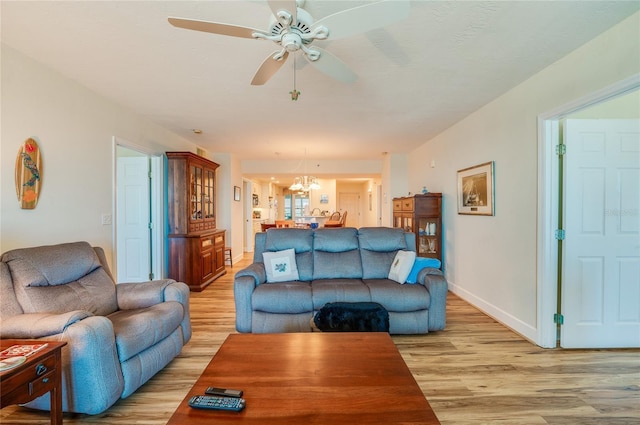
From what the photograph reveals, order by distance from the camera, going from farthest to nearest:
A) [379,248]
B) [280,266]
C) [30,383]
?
[379,248]
[280,266]
[30,383]

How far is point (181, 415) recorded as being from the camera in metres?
1.17

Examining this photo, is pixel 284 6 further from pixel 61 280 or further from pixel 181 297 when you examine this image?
pixel 61 280

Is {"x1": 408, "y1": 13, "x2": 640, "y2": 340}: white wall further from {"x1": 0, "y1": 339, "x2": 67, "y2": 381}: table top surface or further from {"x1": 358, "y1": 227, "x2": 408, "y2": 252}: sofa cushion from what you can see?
{"x1": 0, "y1": 339, "x2": 67, "y2": 381}: table top surface

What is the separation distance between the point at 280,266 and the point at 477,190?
2691mm

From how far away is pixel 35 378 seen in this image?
4.59 ft

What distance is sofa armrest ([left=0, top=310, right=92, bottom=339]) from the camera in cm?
167

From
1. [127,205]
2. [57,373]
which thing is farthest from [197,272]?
[57,373]

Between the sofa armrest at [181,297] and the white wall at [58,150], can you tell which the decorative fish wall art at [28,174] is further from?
the sofa armrest at [181,297]

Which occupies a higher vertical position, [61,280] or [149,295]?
[61,280]

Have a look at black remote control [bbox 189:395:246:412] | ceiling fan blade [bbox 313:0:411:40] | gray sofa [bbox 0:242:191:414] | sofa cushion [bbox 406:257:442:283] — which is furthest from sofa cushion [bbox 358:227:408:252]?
black remote control [bbox 189:395:246:412]

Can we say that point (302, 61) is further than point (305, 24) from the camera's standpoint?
Yes

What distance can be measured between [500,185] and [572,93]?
3.73 ft

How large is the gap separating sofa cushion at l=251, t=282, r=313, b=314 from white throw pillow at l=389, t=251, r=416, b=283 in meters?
0.98

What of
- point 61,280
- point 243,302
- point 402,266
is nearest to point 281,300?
point 243,302
